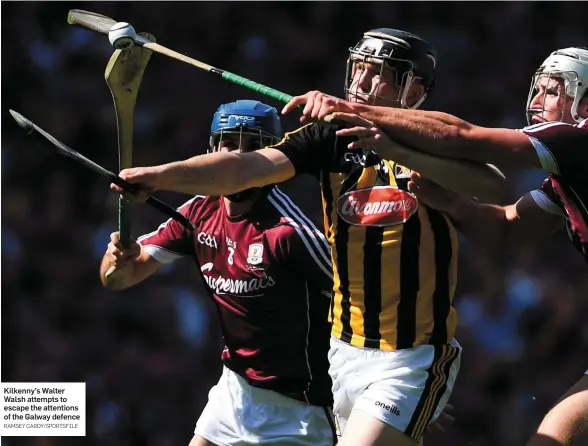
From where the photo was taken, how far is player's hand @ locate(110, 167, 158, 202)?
4.05 metres

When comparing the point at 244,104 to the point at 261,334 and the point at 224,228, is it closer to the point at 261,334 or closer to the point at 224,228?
the point at 224,228

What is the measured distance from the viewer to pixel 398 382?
4258 millimetres

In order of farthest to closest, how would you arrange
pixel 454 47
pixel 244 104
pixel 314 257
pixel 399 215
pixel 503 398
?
1. pixel 454 47
2. pixel 503 398
3. pixel 244 104
4. pixel 314 257
5. pixel 399 215

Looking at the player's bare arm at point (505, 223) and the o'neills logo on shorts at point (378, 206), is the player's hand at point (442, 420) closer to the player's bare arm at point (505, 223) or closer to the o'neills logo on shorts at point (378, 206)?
the player's bare arm at point (505, 223)

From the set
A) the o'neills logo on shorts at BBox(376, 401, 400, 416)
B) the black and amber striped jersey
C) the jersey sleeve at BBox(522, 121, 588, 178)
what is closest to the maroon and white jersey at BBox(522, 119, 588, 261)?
the jersey sleeve at BBox(522, 121, 588, 178)

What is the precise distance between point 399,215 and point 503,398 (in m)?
3.54

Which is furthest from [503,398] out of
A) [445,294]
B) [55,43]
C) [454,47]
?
[55,43]

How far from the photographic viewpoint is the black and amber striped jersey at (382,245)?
4.31m

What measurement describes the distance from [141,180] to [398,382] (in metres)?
1.06

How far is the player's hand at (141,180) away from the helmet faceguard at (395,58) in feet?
2.64

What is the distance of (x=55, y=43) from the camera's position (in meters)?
9.20
